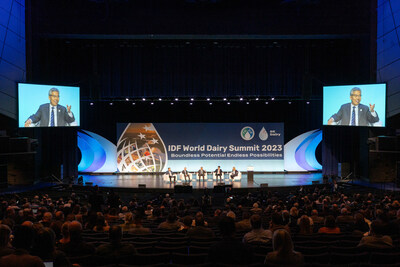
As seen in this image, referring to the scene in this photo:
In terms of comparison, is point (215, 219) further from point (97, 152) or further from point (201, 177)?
point (97, 152)

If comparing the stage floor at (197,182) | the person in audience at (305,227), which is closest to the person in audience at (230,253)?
the person in audience at (305,227)

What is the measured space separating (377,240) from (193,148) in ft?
59.3

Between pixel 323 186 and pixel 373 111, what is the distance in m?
3.93

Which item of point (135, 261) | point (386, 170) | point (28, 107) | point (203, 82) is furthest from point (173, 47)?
point (135, 261)

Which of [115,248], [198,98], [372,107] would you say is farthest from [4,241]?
[198,98]

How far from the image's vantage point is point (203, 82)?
2091 centimetres

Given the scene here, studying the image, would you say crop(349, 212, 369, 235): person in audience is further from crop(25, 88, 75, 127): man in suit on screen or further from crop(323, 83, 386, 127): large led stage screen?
crop(25, 88, 75, 127): man in suit on screen

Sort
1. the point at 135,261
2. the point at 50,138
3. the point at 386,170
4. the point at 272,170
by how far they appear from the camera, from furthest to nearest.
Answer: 1. the point at 272,170
2. the point at 50,138
3. the point at 386,170
4. the point at 135,261

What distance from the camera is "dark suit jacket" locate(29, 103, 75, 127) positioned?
17.2m

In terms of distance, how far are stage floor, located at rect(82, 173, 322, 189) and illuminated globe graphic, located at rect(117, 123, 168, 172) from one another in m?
0.52

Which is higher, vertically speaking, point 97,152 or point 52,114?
point 52,114

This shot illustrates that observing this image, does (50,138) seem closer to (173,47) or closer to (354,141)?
(173,47)

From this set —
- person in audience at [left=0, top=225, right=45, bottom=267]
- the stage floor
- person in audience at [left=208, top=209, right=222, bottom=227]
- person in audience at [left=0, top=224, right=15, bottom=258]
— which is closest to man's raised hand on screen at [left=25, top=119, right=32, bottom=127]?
the stage floor

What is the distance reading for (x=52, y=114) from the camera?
698 inches
